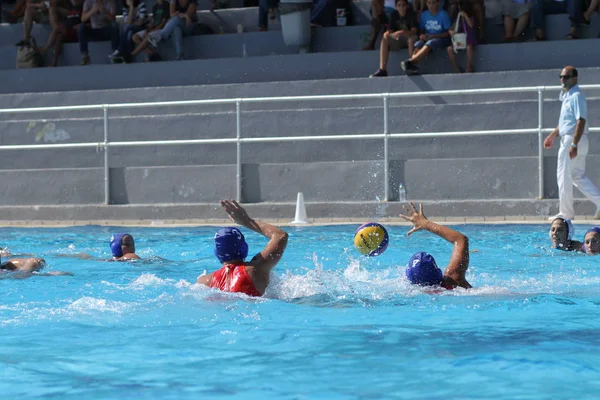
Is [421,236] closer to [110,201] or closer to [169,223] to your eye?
[169,223]

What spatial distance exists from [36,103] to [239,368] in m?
12.7

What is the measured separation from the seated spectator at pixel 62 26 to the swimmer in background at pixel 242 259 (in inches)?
498

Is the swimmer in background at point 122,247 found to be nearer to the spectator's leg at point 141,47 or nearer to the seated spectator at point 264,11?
the spectator's leg at point 141,47

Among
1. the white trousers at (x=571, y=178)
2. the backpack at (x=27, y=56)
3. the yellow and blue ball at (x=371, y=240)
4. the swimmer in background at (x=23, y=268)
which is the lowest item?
the swimmer in background at (x=23, y=268)

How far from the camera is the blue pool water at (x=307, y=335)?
16.8 ft

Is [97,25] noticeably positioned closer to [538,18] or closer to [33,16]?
[33,16]

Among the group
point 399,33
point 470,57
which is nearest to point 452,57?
point 470,57

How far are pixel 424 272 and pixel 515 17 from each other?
10.1m

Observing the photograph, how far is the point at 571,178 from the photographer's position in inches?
484

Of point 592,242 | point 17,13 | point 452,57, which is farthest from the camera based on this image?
point 17,13

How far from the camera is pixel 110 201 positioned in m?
15.3

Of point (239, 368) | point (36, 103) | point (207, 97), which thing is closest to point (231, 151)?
point (207, 97)

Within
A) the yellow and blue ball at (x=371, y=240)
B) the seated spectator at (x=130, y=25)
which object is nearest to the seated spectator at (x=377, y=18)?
the seated spectator at (x=130, y=25)

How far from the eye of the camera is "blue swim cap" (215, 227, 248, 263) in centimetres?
712
